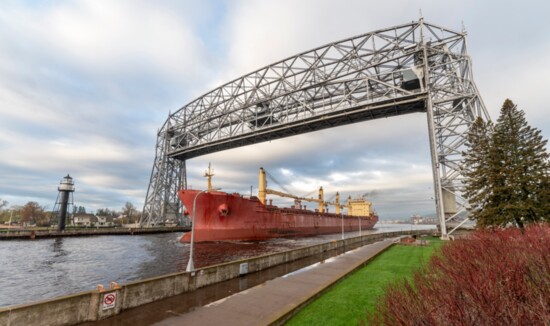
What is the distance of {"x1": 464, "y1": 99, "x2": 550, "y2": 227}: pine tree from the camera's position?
1769 centimetres

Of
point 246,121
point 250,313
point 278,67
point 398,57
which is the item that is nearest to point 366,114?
point 398,57

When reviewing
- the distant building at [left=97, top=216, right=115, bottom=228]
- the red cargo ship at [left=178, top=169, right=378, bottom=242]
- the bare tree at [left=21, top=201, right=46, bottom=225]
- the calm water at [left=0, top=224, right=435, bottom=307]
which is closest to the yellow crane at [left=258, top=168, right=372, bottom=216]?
the red cargo ship at [left=178, top=169, right=378, bottom=242]

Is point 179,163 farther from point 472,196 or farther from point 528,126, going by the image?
point 528,126

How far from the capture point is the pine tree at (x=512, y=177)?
17688mm

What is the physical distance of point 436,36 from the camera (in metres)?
31.5

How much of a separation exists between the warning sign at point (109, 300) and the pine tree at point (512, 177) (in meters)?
23.1

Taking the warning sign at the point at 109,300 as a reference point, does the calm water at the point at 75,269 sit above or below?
below

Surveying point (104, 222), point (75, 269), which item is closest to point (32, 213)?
point (104, 222)

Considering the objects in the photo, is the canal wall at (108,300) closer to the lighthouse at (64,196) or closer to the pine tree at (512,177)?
the pine tree at (512,177)

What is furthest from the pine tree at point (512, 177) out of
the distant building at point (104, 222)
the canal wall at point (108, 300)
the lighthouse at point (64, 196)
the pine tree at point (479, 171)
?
the distant building at point (104, 222)

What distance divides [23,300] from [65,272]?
5479 millimetres

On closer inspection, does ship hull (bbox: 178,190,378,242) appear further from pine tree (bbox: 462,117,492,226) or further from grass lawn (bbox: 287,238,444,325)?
grass lawn (bbox: 287,238,444,325)

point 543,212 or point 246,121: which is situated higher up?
point 246,121

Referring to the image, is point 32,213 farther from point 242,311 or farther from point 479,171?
point 479,171
